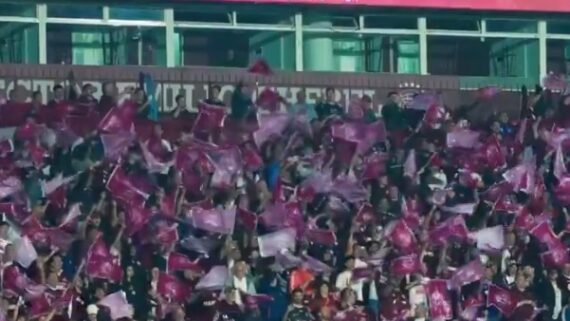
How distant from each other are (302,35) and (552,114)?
11.3ft

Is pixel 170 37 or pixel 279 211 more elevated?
pixel 170 37

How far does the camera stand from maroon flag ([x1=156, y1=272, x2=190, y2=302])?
85.8 ft

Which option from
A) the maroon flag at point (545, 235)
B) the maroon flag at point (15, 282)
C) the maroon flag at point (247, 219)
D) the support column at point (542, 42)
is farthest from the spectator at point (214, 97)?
the support column at point (542, 42)

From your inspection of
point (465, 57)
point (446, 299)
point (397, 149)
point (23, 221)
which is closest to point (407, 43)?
point (465, 57)

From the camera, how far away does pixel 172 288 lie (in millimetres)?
26219

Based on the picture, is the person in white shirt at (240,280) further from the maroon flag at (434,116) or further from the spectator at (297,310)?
the maroon flag at (434,116)

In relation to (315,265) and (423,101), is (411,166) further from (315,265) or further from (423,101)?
(315,265)

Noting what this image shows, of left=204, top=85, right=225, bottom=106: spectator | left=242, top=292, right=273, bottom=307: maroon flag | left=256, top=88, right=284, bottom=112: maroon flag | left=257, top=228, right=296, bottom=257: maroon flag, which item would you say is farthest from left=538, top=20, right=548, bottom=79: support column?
left=242, top=292, right=273, bottom=307: maroon flag

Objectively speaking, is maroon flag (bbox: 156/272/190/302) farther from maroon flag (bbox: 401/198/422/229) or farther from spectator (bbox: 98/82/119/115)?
maroon flag (bbox: 401/198/422/229)

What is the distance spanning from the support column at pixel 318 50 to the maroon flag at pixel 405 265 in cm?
377

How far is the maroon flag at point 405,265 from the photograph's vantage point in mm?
27344

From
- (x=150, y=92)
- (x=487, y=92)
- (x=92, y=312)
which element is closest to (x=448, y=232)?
(x=487, y=92)

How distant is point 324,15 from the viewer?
3039 cm

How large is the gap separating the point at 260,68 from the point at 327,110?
1009 mm
